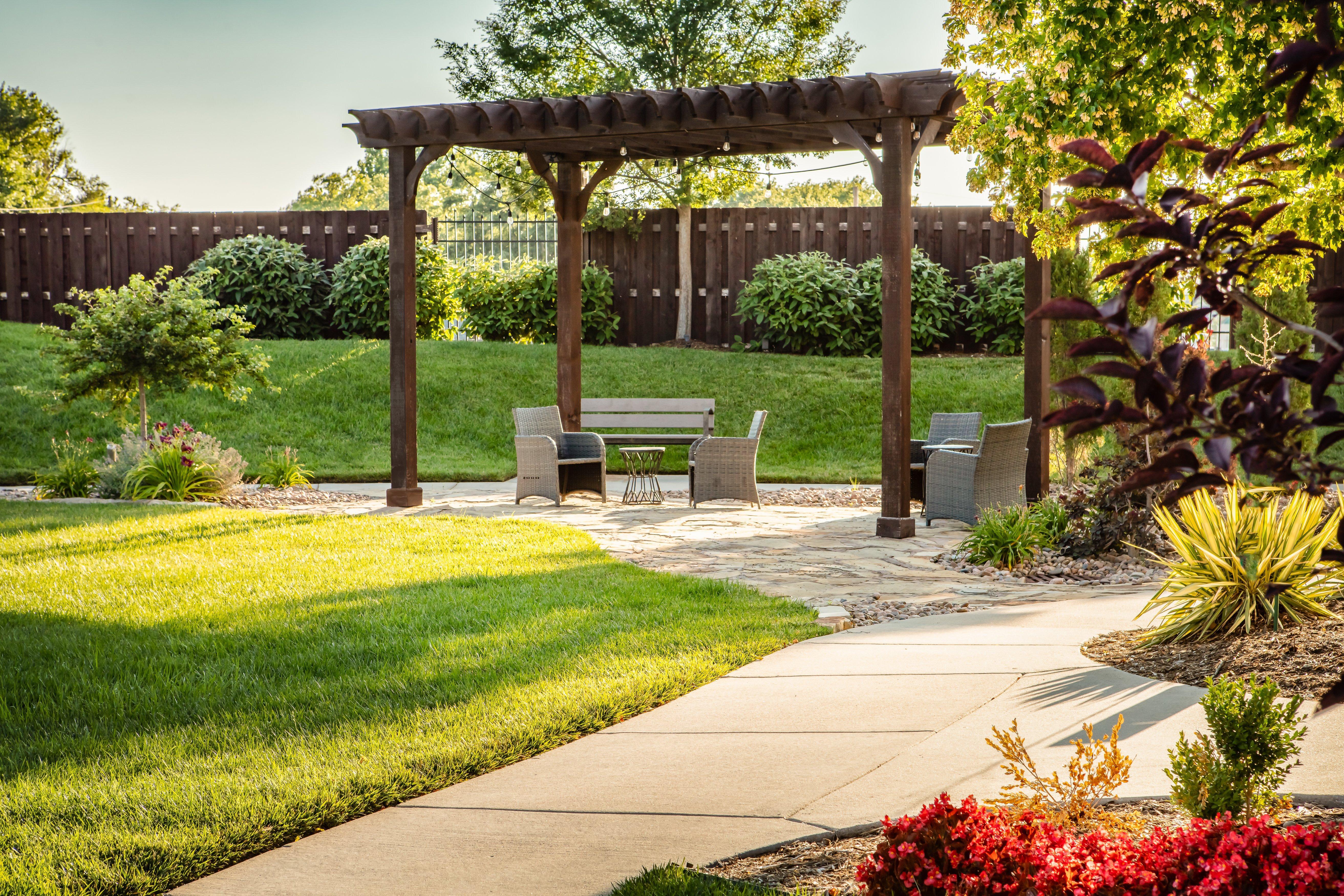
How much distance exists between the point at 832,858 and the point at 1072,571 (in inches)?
176

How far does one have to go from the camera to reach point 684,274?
1652 centimetres

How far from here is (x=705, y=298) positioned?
16.7 metres

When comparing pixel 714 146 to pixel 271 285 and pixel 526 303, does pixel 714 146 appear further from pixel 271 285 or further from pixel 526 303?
pixel 271 285

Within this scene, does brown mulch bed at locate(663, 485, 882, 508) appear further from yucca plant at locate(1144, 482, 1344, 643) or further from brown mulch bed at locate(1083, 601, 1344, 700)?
brown mulch bed at locate(1083, 601, 1344, 700)

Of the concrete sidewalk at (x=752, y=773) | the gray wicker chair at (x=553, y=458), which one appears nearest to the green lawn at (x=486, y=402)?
the gray wicker chair at (x=553, y=458)

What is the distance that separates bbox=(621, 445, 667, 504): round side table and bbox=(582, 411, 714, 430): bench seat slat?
265 millimetres

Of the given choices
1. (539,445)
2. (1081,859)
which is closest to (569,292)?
(539,445)

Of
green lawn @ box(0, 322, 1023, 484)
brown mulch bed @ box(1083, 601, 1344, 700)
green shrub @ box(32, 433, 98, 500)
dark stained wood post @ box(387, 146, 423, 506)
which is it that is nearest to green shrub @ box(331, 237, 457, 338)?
green lawn @ box(0, 322, 1023, 484)

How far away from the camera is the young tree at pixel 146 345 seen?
9789 mm

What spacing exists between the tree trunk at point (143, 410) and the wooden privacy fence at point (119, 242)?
717 centimetres

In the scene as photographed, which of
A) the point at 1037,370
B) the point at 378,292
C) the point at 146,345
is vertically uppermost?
the point at 378,292

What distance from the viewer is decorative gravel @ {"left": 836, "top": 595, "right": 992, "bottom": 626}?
5.35 m

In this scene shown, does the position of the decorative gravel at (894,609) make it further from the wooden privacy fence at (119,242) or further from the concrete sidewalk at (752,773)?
the wooden privacy fence at (119,242)

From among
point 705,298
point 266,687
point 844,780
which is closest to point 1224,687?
point 844,780
